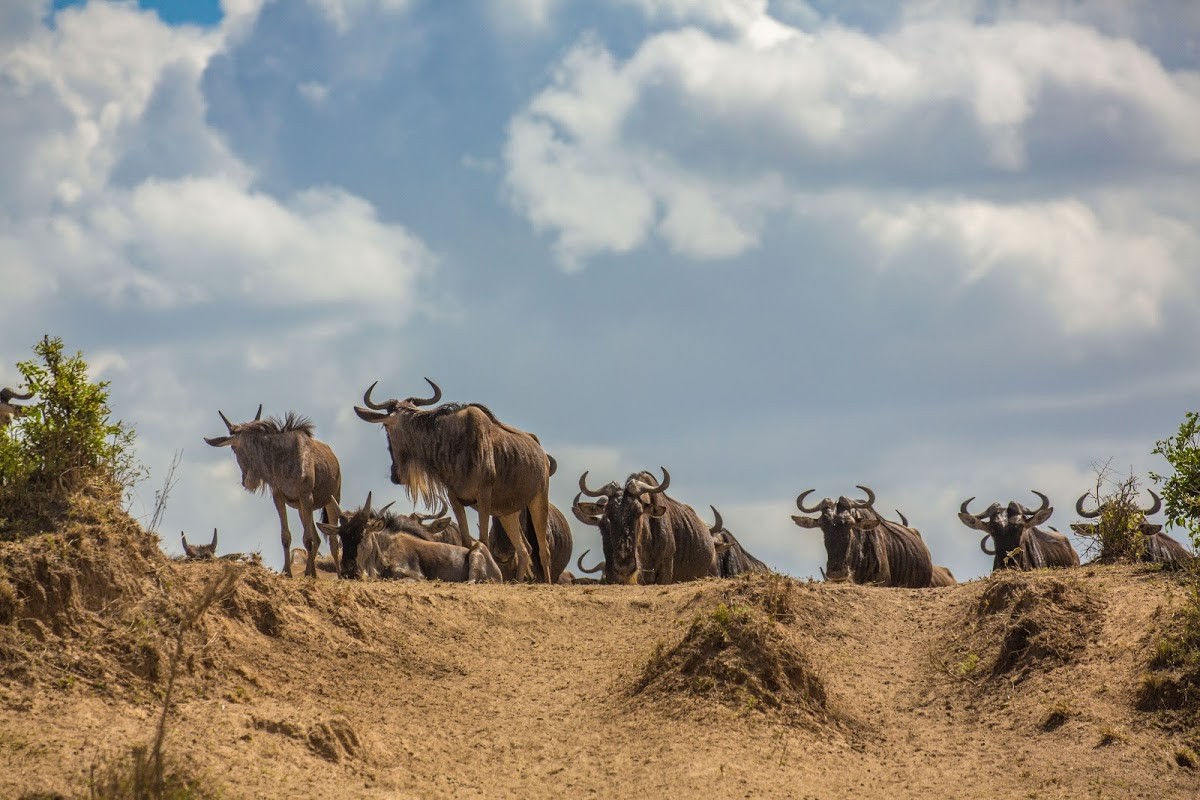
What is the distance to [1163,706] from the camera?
12.2m

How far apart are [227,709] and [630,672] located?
4.08 m

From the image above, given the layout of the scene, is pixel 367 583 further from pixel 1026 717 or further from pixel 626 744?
pixel 1026 717

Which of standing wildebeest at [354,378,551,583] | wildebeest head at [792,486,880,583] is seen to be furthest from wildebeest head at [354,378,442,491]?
wildebeest head at [792,486,880,583]

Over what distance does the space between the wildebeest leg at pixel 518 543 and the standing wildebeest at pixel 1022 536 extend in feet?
24.1

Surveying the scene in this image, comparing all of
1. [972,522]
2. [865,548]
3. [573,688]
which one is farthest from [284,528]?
Result: [972,522]

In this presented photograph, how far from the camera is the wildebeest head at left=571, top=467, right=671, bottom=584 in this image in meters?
19.7

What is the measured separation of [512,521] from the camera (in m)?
19.7

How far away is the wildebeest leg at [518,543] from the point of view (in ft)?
63.5

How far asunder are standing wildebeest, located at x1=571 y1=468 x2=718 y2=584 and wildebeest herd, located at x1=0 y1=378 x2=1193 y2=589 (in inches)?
0.9

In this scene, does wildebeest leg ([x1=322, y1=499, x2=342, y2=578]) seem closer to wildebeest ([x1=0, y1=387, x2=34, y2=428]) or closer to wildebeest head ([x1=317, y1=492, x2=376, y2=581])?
wildebeest head ([x1=317, y1=492, x2=376, y2=581])

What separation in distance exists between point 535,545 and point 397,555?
83.9 inches

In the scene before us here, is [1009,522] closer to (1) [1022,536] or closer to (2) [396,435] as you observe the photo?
(1) [1022,536]

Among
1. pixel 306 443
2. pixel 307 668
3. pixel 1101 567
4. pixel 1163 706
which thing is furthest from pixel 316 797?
pixel 1101 567

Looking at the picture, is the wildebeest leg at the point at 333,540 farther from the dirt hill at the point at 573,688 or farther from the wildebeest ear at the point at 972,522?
the wildebeest ear at the point at 972,522
